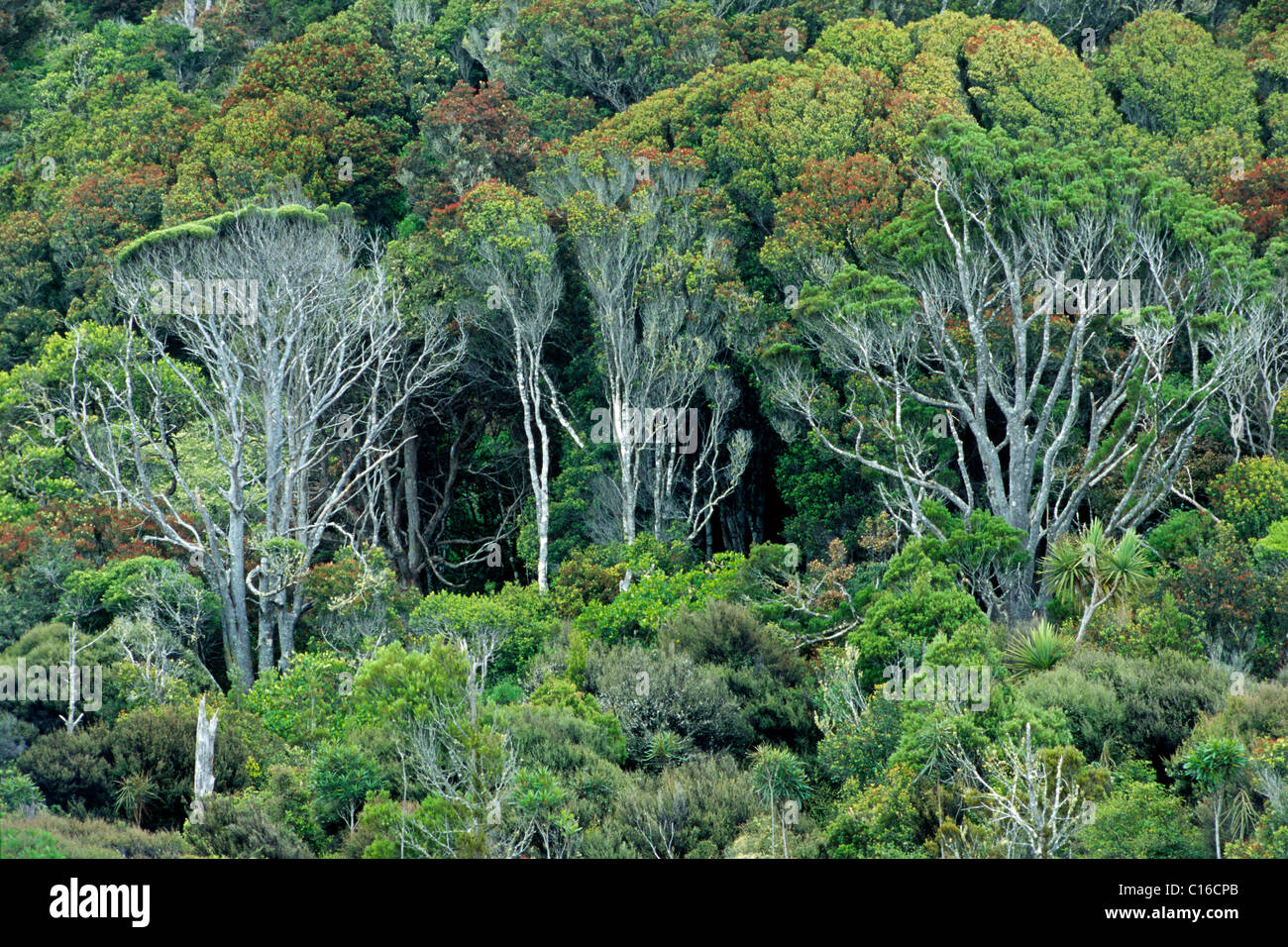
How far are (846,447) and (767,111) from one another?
34.0 ft

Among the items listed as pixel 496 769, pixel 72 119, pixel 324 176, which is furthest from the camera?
pixel 72 119

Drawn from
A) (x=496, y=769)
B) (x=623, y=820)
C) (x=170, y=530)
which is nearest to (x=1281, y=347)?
(x=623, y=820)

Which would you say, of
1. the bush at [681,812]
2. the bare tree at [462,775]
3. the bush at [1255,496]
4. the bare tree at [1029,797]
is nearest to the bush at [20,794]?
the bare tree at [462,775]

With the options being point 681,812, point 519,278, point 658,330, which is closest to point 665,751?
point 681,812

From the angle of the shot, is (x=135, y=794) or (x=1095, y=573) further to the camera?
(x=1095, y=573)

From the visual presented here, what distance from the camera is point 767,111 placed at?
40031mm

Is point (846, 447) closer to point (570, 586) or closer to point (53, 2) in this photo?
point (570, 586)

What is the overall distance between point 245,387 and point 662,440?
11.1m

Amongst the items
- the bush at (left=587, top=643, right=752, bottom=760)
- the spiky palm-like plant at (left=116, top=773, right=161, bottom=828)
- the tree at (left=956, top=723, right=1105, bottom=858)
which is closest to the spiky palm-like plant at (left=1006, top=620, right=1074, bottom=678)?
the tree at (left=956, top=723, right=1105, bottom=858)

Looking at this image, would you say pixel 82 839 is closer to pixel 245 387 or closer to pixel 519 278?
pixel 245 387

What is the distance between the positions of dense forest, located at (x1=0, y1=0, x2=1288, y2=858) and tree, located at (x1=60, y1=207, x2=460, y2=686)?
17cm

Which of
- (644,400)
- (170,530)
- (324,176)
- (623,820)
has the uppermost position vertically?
(324,176)

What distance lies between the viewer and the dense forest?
24078 mm

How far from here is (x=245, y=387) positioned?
1543 inches
